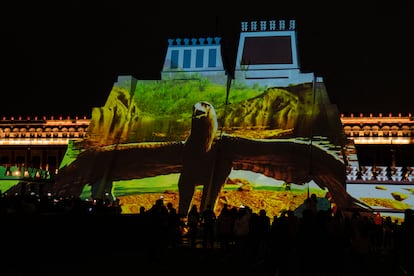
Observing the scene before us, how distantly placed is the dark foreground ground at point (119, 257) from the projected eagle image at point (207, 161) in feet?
43.9

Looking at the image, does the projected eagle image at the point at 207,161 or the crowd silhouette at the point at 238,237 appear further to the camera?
the projected eagle image at the point at 207,161

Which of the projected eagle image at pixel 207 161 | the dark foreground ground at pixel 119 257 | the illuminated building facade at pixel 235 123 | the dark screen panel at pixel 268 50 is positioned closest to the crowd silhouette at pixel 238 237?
the dark foreground ground at pixel 119 257

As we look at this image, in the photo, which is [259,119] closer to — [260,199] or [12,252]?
[260,199]

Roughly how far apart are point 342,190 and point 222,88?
13290mm

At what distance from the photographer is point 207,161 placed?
120 feet

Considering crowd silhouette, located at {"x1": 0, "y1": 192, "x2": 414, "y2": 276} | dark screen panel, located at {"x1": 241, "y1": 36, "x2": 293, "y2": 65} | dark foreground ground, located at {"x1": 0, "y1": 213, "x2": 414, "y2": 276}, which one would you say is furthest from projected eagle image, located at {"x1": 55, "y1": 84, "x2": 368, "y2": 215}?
dark foreground ground, located at {"x1": 0, "y1": 213, "x2": 414, "y2": 276}

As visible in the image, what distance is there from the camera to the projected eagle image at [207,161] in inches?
1367

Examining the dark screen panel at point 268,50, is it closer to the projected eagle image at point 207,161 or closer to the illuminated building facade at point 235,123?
the illuminated building facade at point 235,123

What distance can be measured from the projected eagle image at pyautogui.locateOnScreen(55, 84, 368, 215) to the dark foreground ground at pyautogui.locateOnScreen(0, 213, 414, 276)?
13.4 m

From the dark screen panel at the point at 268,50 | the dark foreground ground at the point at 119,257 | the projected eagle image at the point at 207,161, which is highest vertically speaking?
the dark screen panel at the point at 268,50

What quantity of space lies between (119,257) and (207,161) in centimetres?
1865

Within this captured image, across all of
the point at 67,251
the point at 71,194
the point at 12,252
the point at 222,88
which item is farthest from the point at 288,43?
the point at 12,252

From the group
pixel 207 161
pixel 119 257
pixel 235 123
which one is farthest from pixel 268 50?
pixel 119 257

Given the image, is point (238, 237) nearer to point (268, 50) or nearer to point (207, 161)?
point (207, 161)
